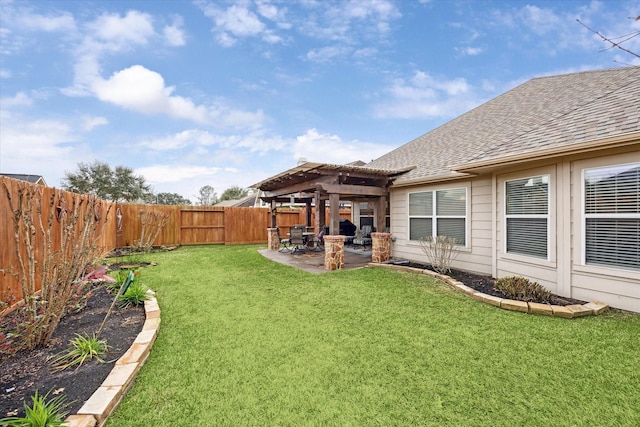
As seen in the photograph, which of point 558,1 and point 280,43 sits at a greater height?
point 280,43

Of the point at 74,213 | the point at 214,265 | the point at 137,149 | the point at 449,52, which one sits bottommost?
the point at 214,265

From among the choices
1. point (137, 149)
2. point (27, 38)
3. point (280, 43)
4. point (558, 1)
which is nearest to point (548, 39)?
point (558, 1)

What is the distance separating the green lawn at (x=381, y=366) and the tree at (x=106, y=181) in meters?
29.7

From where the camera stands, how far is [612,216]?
14.4 feet

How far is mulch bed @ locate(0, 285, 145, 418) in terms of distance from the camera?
239 cm

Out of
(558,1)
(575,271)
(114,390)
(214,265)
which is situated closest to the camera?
(114,390)

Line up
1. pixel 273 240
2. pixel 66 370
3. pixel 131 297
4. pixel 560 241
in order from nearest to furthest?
pixel 66 370
pixel 131 297
pixel 560 241
pixel 273 240

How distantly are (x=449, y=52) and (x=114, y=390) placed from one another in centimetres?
1376

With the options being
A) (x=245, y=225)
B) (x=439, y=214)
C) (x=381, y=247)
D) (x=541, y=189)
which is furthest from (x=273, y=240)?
(x=541, y=189)

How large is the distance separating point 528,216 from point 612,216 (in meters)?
1.29

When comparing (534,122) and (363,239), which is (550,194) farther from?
(363,239)

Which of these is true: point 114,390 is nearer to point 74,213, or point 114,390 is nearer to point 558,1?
point 74,213

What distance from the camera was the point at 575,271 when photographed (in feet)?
15.8

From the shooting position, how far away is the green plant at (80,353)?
293 centimetres
